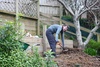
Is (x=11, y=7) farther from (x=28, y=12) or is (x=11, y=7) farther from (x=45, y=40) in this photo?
(x=45, y=40)

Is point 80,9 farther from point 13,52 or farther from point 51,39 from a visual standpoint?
point 13,52

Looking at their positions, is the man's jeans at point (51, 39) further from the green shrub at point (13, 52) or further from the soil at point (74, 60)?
the green shrub at point (13, 52)

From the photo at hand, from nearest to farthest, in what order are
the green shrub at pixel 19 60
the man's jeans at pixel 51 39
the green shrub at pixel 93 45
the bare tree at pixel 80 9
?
the green shrub at pixel 19 60
the man's jeans at pixel 51 39
the bare tree at pixel 80 9
the green shrub at pixel 93 45

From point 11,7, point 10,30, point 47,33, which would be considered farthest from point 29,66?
point 11,7

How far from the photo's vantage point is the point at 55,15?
53.9 feet

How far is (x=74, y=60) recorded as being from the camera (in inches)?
380

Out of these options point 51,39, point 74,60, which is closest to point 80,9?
point 51,39

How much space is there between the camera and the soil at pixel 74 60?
8.89m

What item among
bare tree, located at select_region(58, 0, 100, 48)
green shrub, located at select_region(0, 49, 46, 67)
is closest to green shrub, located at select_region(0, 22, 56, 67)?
green shrub, located at select_region(0, 49, 46, 67)

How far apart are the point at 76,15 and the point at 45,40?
2.43 m

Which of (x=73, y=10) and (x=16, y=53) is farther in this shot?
(x=73, y=10)

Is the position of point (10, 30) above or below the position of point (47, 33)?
above

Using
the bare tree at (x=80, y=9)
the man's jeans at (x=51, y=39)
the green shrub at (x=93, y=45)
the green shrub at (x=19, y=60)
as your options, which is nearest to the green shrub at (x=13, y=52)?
the green shrub at (x=19, y=60)

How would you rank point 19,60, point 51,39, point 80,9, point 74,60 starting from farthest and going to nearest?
point 80,9 < point 51,39 < point 74,60 < point 19,60
